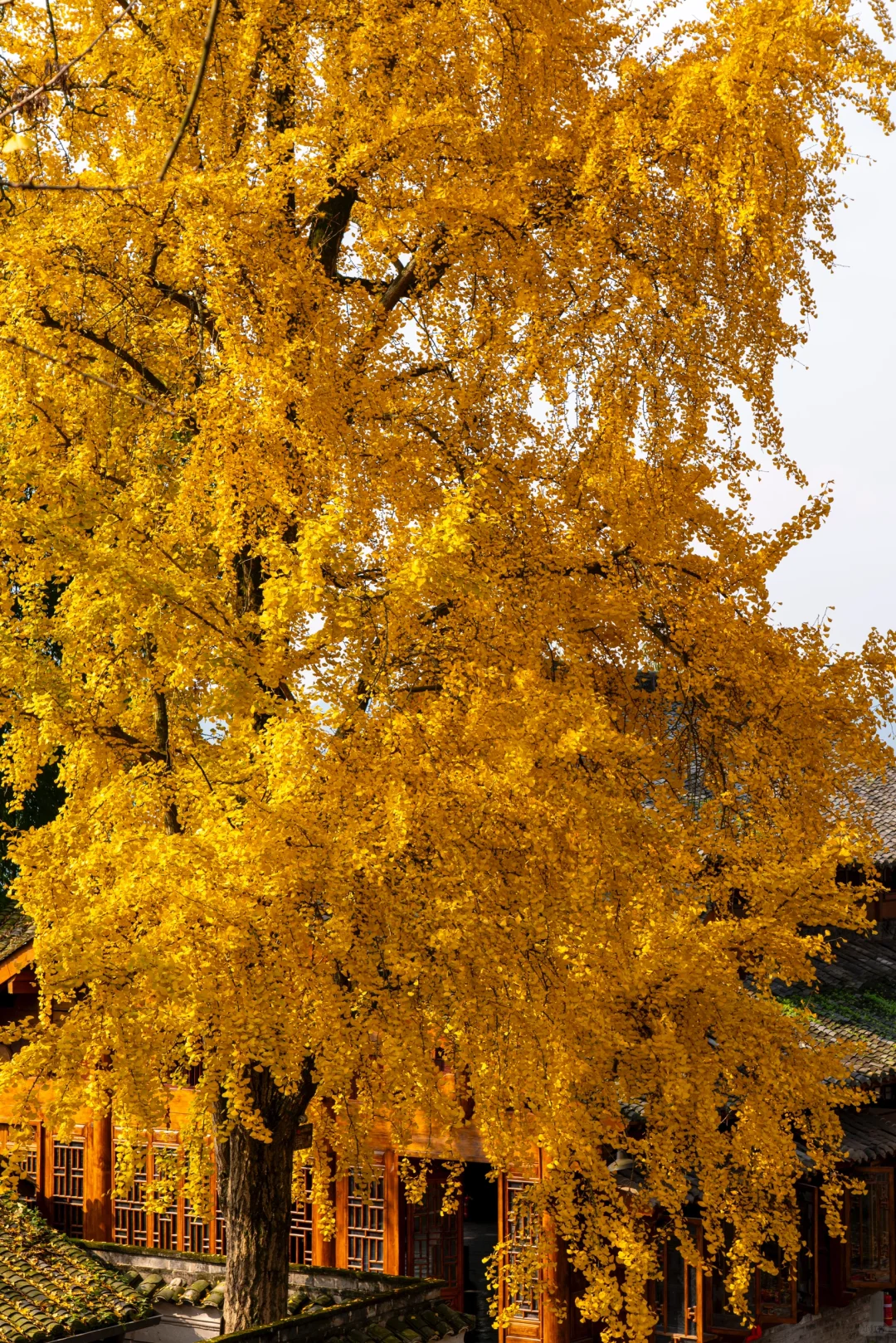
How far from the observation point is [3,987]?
2145 centimetres

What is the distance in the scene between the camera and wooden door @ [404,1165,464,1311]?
1873 centimetres

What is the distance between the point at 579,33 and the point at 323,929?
8.30 m

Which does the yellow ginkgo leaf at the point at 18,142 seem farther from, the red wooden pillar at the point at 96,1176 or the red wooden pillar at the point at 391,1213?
the red wooden pillar at the point at 96,1176

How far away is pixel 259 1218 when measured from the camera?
12922mm

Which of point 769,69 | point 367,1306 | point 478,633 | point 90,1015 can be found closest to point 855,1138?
point 367,1306

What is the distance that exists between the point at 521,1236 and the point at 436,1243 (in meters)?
4.32

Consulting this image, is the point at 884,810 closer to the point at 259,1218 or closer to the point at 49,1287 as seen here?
the point at 49,1287

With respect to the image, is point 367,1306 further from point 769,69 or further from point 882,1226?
point 769,69

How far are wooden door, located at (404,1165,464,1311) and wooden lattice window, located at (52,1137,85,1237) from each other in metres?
5.24

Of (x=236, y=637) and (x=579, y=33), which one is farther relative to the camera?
(x=579, y=33)

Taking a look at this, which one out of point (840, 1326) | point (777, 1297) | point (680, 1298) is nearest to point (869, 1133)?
point (777, 1297)

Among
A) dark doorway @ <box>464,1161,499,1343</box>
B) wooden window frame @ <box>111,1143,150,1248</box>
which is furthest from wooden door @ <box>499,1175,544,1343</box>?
wooden window frame @ <box>111,1143,150,1248</box>

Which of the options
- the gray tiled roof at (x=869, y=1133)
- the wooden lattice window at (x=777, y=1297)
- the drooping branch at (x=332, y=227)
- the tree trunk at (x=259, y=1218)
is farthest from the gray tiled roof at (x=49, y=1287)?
the drooping branch at (x=332, y=227)

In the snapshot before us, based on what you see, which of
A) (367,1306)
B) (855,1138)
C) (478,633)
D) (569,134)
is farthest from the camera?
(855,1138)
